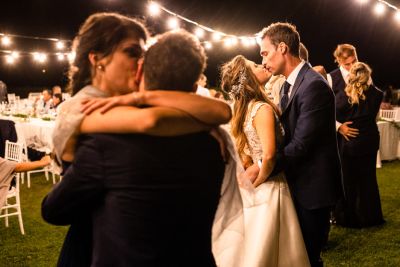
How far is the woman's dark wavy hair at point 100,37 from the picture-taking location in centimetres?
143

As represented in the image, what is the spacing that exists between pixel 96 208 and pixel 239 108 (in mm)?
1621

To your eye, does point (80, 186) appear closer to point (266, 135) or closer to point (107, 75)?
point (107, 75)

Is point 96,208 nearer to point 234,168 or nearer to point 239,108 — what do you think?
point 234,168

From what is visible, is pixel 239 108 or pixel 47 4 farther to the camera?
pixel 47 4

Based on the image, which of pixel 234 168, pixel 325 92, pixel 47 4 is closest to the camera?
pixel 234 168

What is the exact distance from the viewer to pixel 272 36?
2.80 meters

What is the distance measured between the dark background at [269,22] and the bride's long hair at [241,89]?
1219 cm

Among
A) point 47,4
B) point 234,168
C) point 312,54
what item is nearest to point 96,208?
point 234,168

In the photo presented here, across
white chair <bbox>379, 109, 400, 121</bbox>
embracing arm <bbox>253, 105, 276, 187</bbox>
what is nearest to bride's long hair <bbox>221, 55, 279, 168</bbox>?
embracing arm <bbox>253, 105, 276, 187</bbox>

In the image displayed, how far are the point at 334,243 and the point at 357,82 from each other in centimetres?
172

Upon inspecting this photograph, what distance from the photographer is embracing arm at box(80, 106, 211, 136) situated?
1.18 m

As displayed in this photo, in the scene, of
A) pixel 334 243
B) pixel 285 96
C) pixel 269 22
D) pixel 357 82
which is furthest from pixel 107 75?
pixel 269 22

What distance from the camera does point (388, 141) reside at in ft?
29.2

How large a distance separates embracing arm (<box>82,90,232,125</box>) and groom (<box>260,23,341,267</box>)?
4.65 feet
